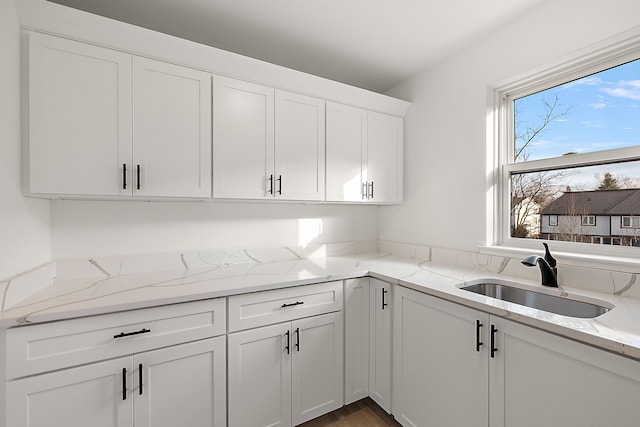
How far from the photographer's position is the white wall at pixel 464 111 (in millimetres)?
1543

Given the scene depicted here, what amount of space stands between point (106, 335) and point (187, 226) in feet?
2.86

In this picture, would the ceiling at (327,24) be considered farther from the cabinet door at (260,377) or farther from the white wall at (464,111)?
the cabinet door at (260,377)

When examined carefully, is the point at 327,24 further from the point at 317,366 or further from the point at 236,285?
the point at 317,366

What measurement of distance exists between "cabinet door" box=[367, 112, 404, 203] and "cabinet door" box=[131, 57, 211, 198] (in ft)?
4.15

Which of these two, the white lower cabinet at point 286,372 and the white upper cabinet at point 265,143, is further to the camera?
the white upper cabinet at point 265,143

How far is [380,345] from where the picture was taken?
72.7 inches

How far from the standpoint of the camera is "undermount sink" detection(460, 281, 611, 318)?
136cm

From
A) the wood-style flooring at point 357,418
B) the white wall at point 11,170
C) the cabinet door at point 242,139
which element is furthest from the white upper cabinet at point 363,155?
the white wall at point 11,170

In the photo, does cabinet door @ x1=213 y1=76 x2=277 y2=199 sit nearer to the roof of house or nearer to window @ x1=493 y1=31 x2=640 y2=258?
window @ x1=493 y1=31 x2=640 y2=258

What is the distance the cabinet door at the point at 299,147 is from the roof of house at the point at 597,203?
1456 mm

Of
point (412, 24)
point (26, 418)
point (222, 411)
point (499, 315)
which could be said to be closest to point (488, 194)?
point (499, 315)

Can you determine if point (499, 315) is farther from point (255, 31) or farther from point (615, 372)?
point (255, 31)

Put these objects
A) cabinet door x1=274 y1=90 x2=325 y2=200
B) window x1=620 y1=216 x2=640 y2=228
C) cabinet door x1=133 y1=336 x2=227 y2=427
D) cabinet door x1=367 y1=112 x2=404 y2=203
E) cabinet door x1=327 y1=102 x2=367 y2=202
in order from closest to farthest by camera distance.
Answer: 1. cabinet door x1=133 y1=336 x2=227 y2=427
2. window x1=620 y1=216 x2=640 y2=228
3. cabinet door x1=274 y1=90 x2=325 y2=200
4. cabinet door x1=327 y1=102 x2=367 y2=202
5. cabinet door x1=367 y1=112 x2=404 y2=203

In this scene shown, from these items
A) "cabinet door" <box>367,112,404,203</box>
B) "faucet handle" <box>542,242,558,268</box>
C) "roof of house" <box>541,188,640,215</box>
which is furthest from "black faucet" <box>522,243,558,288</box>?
"cabinet door" <box>367,112,404,203</box>
